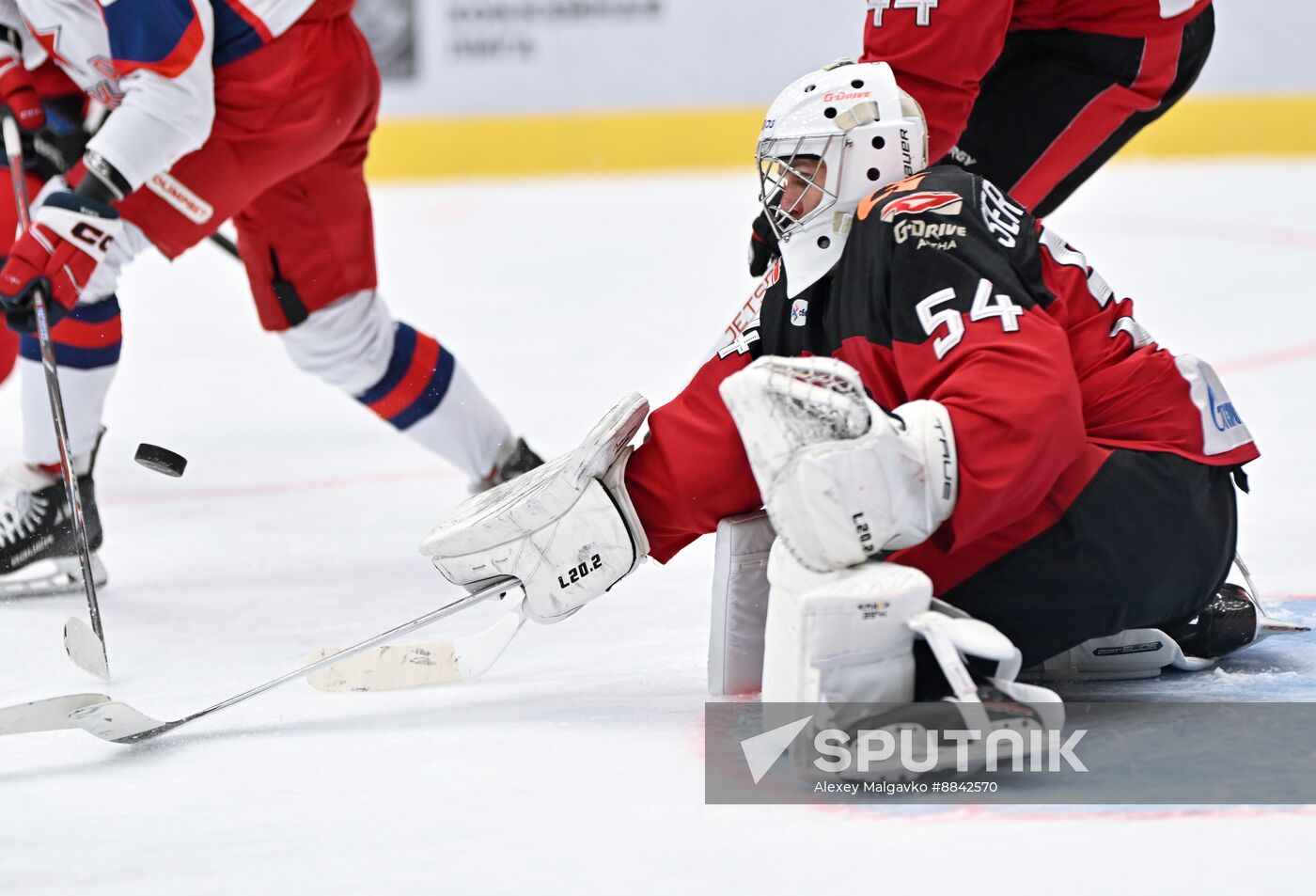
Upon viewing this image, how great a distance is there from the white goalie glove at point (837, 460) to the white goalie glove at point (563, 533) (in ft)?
1.08

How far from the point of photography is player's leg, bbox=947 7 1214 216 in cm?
265

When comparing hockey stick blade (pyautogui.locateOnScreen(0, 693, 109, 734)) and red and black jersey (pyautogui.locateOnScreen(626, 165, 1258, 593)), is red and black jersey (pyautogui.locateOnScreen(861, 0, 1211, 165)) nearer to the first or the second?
red and black jersey (pyautogui.locateOnScreen(626, 165, 1258, 593))

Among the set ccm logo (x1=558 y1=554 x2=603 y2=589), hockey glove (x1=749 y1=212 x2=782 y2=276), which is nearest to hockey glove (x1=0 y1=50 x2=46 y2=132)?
hockey glove (x1=749 y1=212 x2=782 y2=276)

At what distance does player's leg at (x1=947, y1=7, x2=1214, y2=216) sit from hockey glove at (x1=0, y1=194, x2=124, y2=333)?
1307mm

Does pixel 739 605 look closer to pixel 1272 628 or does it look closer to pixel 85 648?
pixel 1272 628

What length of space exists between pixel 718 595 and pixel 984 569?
31 cm

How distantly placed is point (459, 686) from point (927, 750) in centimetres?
68

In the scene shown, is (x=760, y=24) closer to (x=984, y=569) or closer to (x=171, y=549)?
(x=171, y=549)

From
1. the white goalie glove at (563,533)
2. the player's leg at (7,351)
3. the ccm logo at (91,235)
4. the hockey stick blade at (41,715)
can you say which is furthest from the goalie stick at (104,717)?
the player's leg at (7,351)

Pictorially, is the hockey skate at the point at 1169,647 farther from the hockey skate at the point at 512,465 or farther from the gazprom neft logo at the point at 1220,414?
the hockey skate at the point at 512,465

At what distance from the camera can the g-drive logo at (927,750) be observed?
61.6 inches

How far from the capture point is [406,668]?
80.7 inches

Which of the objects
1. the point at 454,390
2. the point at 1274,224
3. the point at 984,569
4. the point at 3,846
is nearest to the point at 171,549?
the point at 454,390

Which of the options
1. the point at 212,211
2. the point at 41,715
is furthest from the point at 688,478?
the point at 212,211
